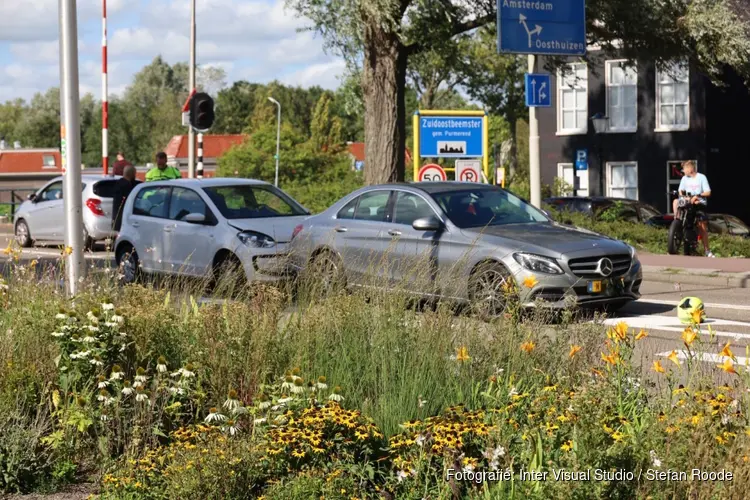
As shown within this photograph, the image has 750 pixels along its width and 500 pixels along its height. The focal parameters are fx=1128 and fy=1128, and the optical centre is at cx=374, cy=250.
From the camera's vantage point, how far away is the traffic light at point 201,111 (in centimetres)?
2256

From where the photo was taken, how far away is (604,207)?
995 inches

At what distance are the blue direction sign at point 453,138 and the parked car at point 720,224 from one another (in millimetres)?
6346

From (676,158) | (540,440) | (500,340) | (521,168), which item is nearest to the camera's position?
(540,440)

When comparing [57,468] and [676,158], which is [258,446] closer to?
[57,468]

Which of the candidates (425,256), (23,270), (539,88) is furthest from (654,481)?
(539,88)

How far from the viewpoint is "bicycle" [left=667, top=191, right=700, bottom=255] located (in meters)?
20.3

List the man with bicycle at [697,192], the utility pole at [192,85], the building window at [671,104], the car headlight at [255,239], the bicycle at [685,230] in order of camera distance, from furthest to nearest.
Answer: the building window at [671,104]
the utility pole at [192,85]
the bicycle at [685,230]
the man with bicycle at [697,192]
the car headlight at [255,239]

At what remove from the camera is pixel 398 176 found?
2252cm

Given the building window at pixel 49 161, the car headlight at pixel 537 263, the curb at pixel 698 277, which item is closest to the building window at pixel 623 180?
the curb at pixel 698 277

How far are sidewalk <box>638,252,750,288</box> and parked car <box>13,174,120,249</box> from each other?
31.6 feet

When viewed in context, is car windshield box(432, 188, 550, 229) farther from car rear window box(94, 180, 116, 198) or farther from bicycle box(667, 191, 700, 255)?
car rear window box(94, 180, 116, 198)

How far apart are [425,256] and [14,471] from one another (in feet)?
10.4

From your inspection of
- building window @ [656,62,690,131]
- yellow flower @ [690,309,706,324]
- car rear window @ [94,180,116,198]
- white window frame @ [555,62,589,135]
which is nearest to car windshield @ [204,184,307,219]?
car rear window @ [94,180,116,198]

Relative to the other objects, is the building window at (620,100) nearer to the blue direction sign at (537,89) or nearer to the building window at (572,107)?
the building window at (572,107)
